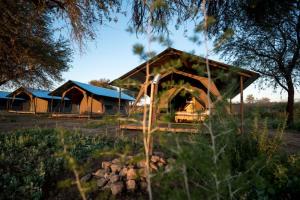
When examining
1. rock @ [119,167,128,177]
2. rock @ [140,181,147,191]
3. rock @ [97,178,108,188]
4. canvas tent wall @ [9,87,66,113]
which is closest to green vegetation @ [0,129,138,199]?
rock @ [97,178,108,188]

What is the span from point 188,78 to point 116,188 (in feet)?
42.7

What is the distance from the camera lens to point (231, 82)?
7.60ft

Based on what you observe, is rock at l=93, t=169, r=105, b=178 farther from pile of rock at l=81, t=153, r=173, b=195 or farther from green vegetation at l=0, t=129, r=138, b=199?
green vegetation at l=0, t=129, r=138, b=199

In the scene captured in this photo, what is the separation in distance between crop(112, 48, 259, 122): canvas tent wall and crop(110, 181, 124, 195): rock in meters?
1.74

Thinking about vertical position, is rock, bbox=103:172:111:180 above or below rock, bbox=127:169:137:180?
below

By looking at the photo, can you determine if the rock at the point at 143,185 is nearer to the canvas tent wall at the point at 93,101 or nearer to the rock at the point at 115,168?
the rock at the point at 115,168

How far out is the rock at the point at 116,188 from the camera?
4619 mm

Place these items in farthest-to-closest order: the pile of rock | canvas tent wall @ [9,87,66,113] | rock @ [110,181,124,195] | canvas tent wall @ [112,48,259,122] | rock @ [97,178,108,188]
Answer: canvas tent wall @ [9,87,66,113]
rock @ [97,178,108,188]
the pile of rock
rock @ [110,181,124,195]
canvas tent wall @ [112,48,259,122]

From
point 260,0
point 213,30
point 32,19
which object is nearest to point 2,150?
point 32,19

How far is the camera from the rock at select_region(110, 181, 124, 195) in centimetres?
462

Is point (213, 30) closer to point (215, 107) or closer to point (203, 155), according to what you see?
point (215, 107)

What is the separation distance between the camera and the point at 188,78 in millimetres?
16891

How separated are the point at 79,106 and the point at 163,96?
40.3m

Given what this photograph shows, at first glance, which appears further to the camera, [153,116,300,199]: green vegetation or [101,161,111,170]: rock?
[101,161,111,170]: rock
